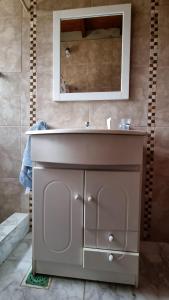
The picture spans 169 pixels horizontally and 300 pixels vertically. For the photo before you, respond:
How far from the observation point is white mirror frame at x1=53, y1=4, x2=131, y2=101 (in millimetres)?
1318

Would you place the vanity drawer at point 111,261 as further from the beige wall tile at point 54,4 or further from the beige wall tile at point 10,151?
the beige wall tile at point 54,4

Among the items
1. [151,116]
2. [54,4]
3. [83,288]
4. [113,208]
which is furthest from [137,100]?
[83,288]

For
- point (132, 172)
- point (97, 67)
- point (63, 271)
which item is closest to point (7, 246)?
point (63, 271)

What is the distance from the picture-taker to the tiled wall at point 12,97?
148cm

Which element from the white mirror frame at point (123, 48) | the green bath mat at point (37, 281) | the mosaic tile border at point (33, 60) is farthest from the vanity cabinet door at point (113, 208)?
the mosaic tile border at point (33, 60)

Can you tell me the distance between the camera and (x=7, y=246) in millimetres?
1237

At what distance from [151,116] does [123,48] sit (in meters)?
0.48

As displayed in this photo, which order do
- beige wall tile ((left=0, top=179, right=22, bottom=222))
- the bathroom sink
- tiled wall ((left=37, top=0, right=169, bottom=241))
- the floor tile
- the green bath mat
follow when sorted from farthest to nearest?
beige wall tile ((left=0, top=179, right=22, bottom=222))
tiled wall ((left=37, top=0, right=169, bottom=241))
the floor tile
the green bath mat
the bathroom sink

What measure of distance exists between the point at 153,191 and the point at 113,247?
0.59 meters

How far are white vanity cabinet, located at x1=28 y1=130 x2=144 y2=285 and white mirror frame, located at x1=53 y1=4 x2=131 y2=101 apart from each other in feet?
1.73

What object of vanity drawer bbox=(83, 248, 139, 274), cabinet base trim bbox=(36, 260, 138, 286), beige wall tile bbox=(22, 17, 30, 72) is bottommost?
cabinet base trim bbox=(36, 260, 138, 286)

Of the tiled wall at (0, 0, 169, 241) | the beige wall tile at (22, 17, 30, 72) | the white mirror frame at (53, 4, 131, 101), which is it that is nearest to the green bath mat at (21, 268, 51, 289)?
the tiled wall at (0, 0, 169, 241)

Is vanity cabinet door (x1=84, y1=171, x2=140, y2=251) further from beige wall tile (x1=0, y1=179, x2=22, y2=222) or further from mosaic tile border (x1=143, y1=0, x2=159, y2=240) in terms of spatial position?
beige wall tile (x1=0, y1=179, x2=22, y2=222)

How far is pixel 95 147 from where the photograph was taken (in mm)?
913
